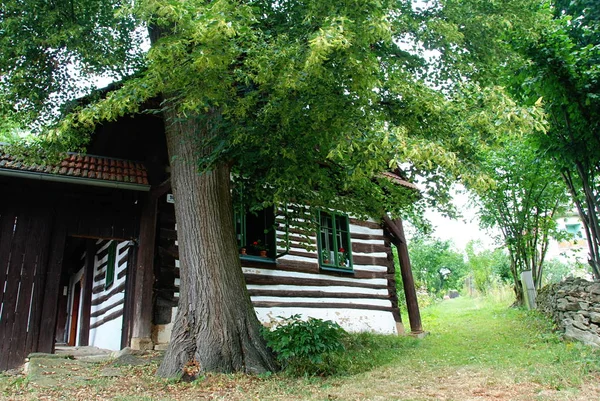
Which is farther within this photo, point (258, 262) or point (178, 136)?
point (258, 262)

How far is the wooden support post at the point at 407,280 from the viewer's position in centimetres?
1057

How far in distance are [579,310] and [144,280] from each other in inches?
263

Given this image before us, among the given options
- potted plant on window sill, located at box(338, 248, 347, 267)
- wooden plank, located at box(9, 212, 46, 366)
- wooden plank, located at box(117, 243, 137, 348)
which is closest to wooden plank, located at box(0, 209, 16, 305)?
wooden plank, located at box(9, 212, 46, 366)

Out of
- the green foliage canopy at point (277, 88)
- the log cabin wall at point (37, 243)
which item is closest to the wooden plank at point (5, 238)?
the log cabin wall at point (37, 243)

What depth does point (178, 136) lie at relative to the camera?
654cm

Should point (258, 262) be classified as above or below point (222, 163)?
below

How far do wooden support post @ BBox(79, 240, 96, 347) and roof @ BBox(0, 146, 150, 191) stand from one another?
406 cm

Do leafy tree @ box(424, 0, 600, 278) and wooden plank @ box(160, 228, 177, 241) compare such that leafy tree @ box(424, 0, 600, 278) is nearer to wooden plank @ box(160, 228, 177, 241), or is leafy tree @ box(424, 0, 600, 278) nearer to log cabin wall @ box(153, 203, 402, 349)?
log cabin wall @ box(153, 203, 402, 349)

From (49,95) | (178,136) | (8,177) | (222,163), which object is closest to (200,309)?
(222,163)

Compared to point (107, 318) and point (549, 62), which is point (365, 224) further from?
point (107, 318)

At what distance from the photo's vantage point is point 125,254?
9.00 m

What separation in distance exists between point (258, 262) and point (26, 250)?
384cm

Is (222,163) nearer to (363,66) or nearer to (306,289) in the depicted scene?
(363,66)

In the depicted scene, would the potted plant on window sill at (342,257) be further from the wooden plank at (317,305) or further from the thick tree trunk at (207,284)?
the thick tree trunk at (207,284)
